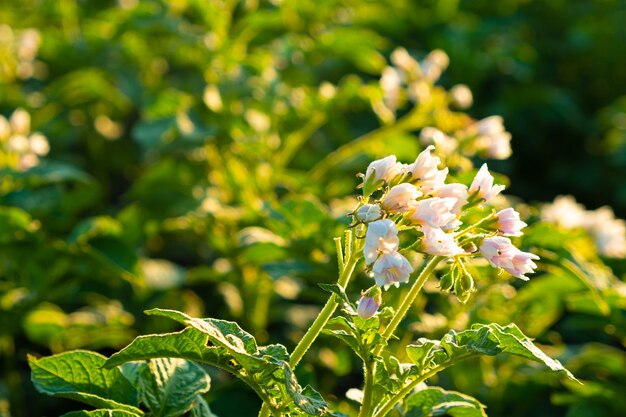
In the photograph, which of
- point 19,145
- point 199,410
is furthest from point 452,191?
point 19,145

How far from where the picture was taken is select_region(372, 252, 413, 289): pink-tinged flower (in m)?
1.41

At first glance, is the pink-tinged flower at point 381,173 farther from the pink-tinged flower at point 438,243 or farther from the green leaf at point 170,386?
the green leaf at point 170,386

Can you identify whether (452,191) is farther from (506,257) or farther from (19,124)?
(19,124)

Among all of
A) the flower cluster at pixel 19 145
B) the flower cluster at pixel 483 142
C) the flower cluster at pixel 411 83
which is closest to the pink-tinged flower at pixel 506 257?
the flower cluster at pixel 483 142

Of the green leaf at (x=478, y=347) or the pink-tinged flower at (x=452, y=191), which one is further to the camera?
the pink-tinged flower at (x=452, y=191)

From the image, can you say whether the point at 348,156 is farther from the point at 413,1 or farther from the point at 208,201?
the point at 413,1

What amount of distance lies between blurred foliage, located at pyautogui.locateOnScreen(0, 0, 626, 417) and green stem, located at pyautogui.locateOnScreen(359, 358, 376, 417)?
0.39 metres

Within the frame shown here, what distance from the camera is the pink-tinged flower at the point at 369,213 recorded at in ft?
4.77

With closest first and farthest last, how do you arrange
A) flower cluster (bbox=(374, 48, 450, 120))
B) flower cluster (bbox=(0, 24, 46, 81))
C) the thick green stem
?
the thick green stem
flower cluster (bbox=(374, 48, 450, 120))
flower cluster (bbox=(0, 24, 46, 81))

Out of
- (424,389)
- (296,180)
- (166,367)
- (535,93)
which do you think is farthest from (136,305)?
(535,93)

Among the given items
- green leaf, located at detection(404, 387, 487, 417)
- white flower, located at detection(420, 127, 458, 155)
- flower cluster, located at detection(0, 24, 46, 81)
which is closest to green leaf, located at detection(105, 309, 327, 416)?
green leaf, located at detection(404, 387, 487, 417)

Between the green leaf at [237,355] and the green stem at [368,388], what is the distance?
0.09m

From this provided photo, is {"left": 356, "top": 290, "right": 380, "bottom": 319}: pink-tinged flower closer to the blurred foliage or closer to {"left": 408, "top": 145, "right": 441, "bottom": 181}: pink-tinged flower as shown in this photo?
{"left": 408, "top": 145, "right": 441, "bottom": 181}: pink-tinged flower

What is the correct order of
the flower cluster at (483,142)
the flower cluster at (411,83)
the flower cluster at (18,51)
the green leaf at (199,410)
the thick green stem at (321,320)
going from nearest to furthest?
the thick green stem at (321,320)
the green leaf at (199,410)
the flower cluster at (483,142)
the flower cluster at (411,83)
the flower cluster at (18,51)
